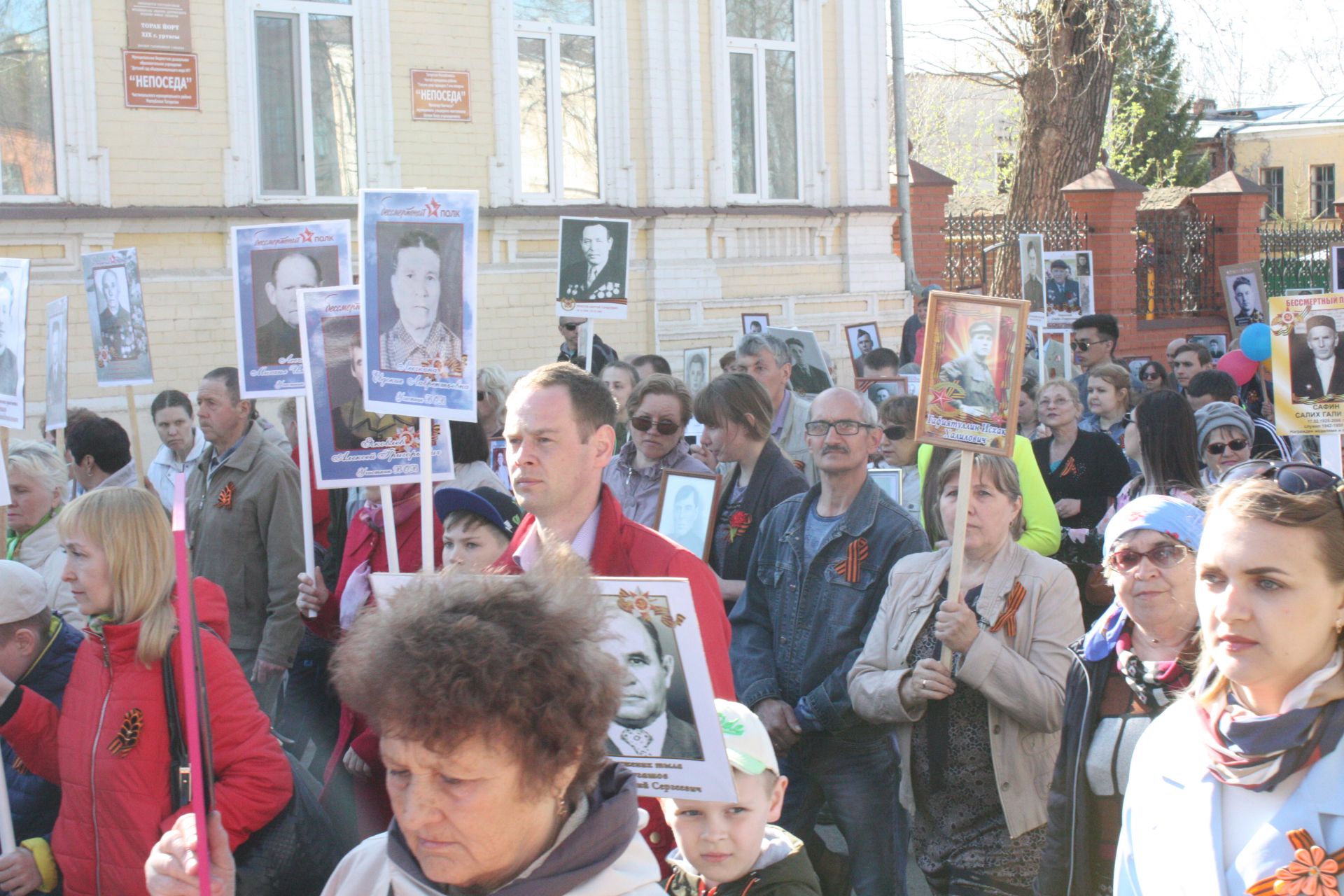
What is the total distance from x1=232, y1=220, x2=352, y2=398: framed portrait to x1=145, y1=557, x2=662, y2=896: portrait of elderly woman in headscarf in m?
3.89

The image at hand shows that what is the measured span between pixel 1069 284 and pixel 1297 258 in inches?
437

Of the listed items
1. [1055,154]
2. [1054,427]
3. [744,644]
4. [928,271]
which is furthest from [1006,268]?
[744,644]

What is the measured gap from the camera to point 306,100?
13438mm

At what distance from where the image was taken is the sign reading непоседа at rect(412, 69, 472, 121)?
1384cm

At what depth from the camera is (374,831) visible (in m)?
3.66

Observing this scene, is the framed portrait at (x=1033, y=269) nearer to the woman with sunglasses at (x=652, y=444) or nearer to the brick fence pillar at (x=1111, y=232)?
the woman with sunglasses at (x=652, y=444)

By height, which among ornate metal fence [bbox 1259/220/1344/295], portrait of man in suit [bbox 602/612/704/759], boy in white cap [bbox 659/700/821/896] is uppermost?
ornate metal fence [bbox 1259/220/1344/295]

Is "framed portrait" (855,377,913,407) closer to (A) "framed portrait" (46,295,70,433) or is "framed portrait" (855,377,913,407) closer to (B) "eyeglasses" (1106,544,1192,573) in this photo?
(A) "framed portrait" (46,295,70,433)

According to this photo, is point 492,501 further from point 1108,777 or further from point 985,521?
point 1108,777

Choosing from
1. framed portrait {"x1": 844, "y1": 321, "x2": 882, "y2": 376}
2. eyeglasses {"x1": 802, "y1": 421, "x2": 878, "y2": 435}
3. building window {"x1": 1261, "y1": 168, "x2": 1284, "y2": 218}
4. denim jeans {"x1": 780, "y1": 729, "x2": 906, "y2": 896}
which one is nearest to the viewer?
denim jeans {"x1": 780, "y1": 729, "x2": 906, "y2": 896}

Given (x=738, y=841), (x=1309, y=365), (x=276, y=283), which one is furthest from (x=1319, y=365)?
(x=276, y=283)

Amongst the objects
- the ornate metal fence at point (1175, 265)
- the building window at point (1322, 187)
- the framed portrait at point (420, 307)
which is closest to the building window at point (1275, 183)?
the building window at point (1322, 187)

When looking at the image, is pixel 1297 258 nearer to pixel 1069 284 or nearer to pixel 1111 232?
pixel 1111 232

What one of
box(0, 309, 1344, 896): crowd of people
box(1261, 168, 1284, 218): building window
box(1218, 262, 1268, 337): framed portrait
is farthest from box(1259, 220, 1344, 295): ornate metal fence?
box(1261, 168, 1284, 218): building window
